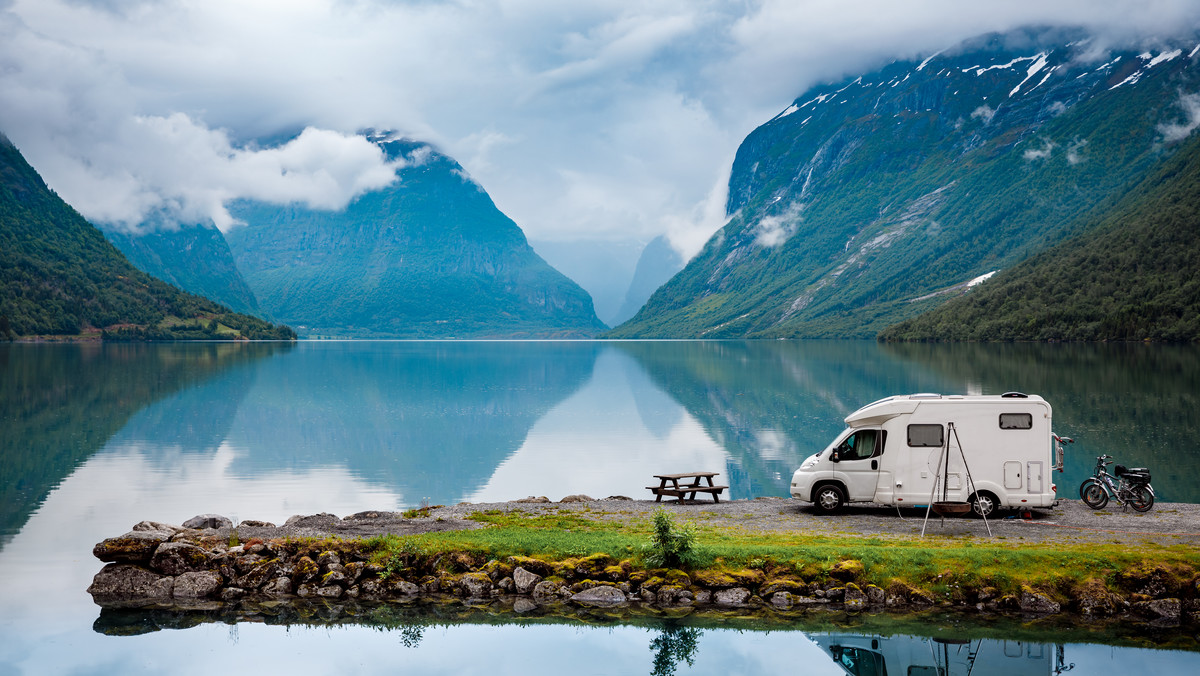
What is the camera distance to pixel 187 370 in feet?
366

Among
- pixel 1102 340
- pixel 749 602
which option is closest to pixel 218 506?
pixel 749 602

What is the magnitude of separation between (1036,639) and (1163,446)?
30.3m

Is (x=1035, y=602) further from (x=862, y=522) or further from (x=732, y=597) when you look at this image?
(x=862, y=522)

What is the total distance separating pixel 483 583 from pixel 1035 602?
478 inches

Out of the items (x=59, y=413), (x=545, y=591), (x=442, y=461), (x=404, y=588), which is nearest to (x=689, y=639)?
(x=545, y=591)

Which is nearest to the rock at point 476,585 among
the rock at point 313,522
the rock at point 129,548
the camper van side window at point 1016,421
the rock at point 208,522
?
the rock at point 313,522

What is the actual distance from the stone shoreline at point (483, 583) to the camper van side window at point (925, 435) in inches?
100

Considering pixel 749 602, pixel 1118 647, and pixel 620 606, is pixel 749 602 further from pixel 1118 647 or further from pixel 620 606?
pixel 1118 647

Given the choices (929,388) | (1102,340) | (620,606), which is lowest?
(620,606)

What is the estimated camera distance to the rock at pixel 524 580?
19672mm

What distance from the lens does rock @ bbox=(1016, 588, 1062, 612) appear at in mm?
17812

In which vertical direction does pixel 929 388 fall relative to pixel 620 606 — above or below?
above

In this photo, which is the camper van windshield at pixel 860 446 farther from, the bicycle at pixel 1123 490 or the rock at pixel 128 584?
the rock at pixel 128 584

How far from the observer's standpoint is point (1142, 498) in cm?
2506
